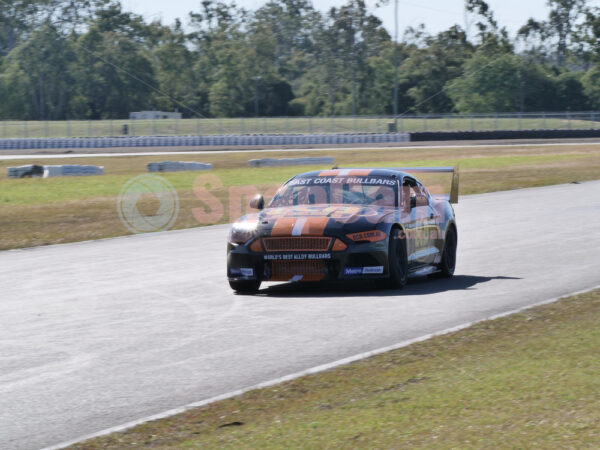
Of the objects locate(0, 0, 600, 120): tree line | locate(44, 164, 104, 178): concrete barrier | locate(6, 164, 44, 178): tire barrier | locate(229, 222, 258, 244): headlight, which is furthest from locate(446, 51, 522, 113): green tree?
locate(229, 222, 258, 244): headlight

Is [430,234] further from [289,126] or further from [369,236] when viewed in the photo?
[289,126]

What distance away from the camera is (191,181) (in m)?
35.5

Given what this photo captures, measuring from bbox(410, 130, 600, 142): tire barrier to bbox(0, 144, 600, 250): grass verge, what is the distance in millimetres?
10613

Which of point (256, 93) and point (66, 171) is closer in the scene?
point (66, 171)

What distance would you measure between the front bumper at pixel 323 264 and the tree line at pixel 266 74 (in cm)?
9432

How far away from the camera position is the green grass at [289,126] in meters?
78.4

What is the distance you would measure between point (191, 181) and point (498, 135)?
133 feet

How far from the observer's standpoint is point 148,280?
1250cm

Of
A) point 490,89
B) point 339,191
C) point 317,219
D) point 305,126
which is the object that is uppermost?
point 490,89

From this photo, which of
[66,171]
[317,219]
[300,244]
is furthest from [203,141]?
[300,244]

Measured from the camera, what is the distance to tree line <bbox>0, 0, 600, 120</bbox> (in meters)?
108

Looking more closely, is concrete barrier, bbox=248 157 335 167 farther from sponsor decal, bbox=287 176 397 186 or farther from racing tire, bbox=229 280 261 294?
racing tire, bbox=229 280 261 294

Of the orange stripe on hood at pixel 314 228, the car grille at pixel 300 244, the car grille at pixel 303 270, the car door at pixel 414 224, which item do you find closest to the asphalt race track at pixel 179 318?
the car grille at pixel 303 270

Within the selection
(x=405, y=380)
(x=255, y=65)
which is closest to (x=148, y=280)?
(x=405, y=380)
